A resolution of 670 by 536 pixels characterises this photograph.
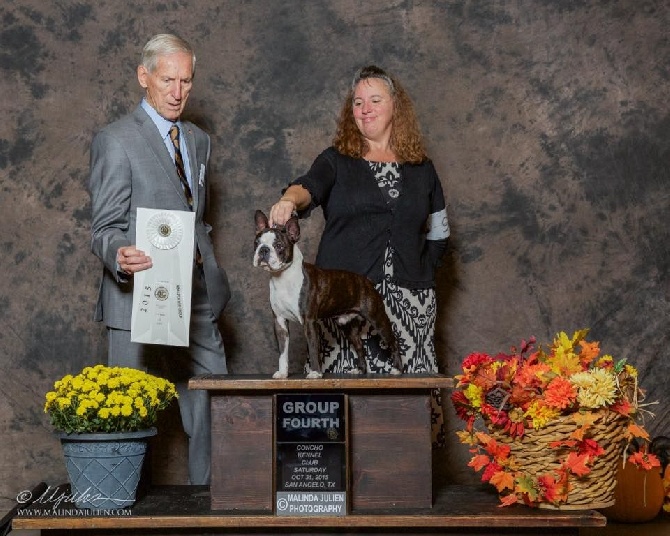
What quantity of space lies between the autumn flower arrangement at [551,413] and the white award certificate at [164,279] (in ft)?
3.07

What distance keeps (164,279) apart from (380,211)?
778mm

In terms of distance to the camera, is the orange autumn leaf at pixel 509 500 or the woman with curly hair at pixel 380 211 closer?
the orange autumn leaf at pixel 509 500

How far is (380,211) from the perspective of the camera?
3309 mm

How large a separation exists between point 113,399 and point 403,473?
0.88 m

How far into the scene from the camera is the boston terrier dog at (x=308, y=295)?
8.98ft

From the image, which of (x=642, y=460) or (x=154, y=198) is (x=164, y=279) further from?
(x=642, y=460)

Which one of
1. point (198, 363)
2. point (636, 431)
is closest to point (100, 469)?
point (198, 363)

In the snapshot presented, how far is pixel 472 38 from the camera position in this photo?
4.35 metres

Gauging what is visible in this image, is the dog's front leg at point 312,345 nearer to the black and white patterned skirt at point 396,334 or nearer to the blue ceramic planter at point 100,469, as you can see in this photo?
the black and white patterned skirt at point 396,334

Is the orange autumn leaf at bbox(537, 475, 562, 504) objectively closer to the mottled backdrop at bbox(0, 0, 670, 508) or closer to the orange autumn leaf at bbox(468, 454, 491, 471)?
the orange autumn leaf at bbox(468, 454, 491, 471)

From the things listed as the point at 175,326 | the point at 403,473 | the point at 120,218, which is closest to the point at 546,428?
the point at 403,473

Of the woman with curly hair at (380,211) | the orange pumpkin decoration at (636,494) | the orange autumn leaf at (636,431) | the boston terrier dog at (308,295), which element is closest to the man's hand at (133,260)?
the boston terrier dog at (308,295)

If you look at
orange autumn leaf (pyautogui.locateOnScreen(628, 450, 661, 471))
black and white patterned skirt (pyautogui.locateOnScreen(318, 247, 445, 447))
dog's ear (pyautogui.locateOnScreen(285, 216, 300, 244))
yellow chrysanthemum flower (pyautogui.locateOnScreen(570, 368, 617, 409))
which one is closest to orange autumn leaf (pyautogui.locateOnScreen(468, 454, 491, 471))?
yellow chrysanthemum flower (pyautogui.locateOnScreen(570, 368, 617, 409))

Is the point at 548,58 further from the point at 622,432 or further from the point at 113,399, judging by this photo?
the point at 113,399
